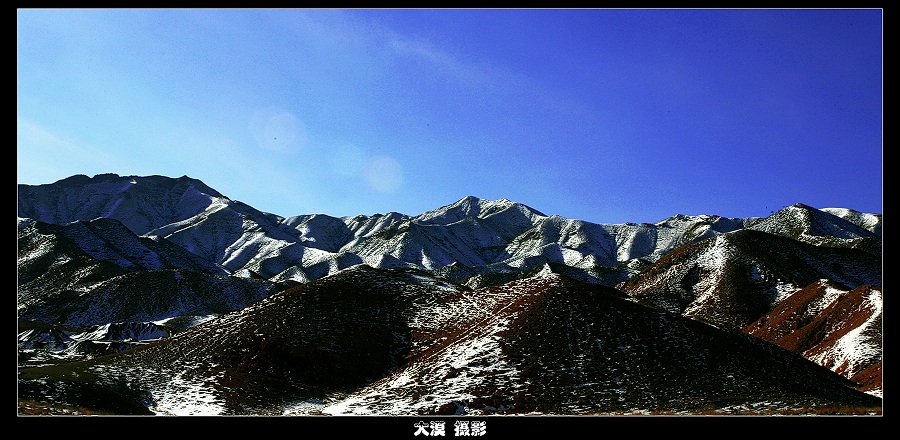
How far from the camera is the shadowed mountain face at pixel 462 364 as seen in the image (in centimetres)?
2606

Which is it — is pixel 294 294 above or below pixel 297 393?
above

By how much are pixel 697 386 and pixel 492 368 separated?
36.2 feet

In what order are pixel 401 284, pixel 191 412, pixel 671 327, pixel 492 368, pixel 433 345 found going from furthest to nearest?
1. pixel 401 284
2. pixel 433 345
3. pixel 671 327
4. pixel 492 368
5. pixel 191 412

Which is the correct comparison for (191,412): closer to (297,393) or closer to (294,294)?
(297,393)

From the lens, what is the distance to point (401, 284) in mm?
56469

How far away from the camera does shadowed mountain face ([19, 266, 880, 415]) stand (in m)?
26.1

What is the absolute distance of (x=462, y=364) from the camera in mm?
31375

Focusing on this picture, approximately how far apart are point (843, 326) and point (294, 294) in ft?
189

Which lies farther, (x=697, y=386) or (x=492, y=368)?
(x=492, y=368)
